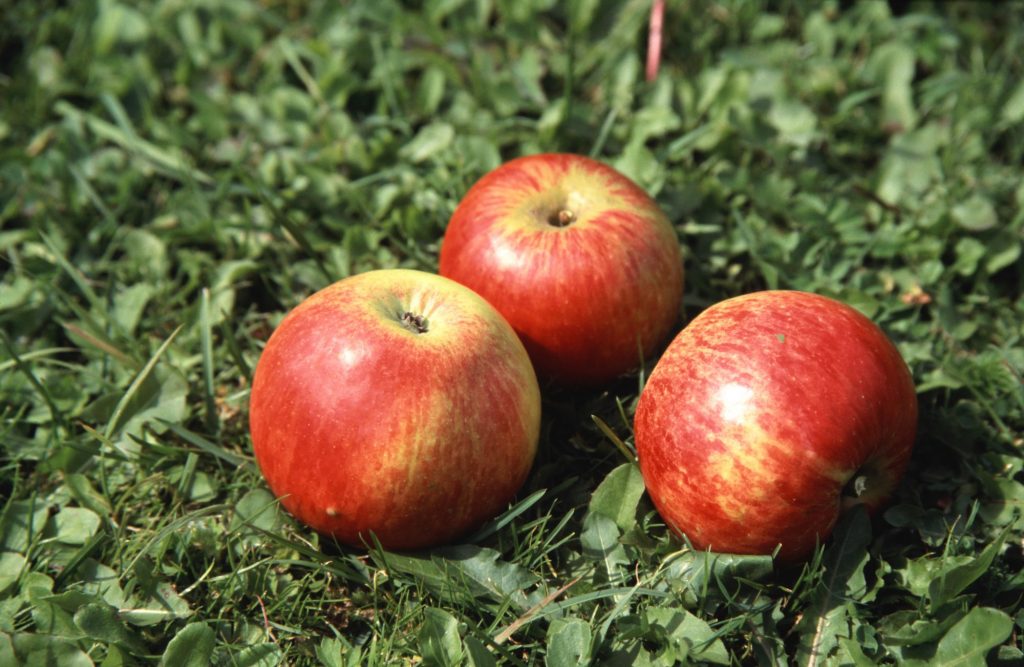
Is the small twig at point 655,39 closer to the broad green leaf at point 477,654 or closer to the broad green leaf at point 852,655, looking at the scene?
the broad green leaf at point 852,655

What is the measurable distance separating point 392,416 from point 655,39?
256cm

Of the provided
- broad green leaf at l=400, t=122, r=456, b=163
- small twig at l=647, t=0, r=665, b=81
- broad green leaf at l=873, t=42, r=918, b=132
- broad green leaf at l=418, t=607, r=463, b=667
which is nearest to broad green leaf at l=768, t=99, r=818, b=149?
broad green leaf at l=873, t=42, r=918, b=132

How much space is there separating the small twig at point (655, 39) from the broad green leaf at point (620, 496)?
2151mm

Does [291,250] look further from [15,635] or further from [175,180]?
[15,635]

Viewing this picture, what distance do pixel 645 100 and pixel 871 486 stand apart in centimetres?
204

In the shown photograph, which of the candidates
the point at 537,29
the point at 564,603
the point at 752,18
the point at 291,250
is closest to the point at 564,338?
the point at 564,603

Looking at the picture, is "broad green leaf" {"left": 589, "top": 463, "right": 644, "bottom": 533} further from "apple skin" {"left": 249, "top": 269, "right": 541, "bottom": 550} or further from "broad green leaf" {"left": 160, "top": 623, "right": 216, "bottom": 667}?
"broad green leaf" {"left": 160, "top": 623, "right": 216, "bottom": 667}

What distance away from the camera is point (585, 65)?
4090mm

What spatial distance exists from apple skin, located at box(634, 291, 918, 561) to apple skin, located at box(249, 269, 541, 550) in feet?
1.35

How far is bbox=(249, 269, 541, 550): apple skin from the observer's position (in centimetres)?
227

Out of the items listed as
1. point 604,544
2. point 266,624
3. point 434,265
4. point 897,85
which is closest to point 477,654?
point 604,544

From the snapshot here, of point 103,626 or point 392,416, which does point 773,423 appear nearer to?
point 392,416

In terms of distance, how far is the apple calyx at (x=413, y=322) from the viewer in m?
2.44

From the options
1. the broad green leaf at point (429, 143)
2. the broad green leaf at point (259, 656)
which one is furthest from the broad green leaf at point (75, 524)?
the broad green leaf at point (429, 143)
